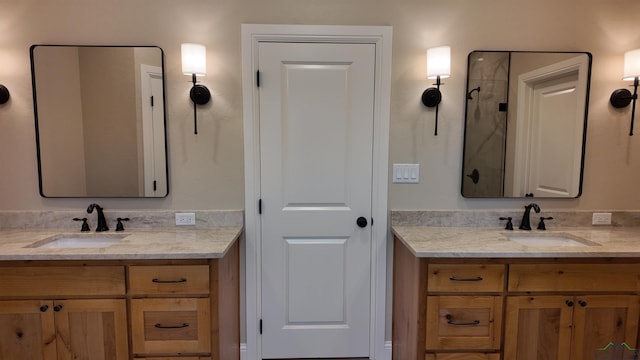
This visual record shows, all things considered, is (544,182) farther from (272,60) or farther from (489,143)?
(272,60)

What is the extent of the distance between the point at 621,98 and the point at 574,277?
129 cm

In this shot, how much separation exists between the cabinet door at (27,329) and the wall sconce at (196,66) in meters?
1.33

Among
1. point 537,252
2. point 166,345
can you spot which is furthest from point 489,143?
point 166,345

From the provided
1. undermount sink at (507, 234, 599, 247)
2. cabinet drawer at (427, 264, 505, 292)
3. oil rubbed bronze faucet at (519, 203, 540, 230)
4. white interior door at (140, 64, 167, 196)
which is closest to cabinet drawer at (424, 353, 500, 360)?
cabinet drawer at (427, 264, 505, 292)

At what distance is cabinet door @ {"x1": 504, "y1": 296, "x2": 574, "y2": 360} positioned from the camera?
168 cm

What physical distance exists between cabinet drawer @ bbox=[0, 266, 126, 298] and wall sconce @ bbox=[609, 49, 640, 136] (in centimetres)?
315

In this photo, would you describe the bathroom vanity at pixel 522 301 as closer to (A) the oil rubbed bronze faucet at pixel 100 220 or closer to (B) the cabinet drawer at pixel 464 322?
(B) the cabinet drawer at pixel 464 322

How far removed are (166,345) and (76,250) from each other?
669mm

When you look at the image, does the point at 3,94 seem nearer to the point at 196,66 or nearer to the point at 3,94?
the point at 3,94

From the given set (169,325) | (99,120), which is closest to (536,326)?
(169,325)

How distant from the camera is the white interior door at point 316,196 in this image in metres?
2.04

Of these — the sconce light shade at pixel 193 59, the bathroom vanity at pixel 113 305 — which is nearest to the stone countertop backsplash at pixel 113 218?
the bathroom vanity at pixel 113 305

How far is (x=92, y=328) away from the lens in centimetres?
165

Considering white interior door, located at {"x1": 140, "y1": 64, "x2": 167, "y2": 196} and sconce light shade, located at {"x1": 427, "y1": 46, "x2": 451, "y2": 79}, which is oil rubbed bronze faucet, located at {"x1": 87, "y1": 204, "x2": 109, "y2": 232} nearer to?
white interior door, located at {"x1": 140, "y1": 64, "x2": 167, "y2": 196}
